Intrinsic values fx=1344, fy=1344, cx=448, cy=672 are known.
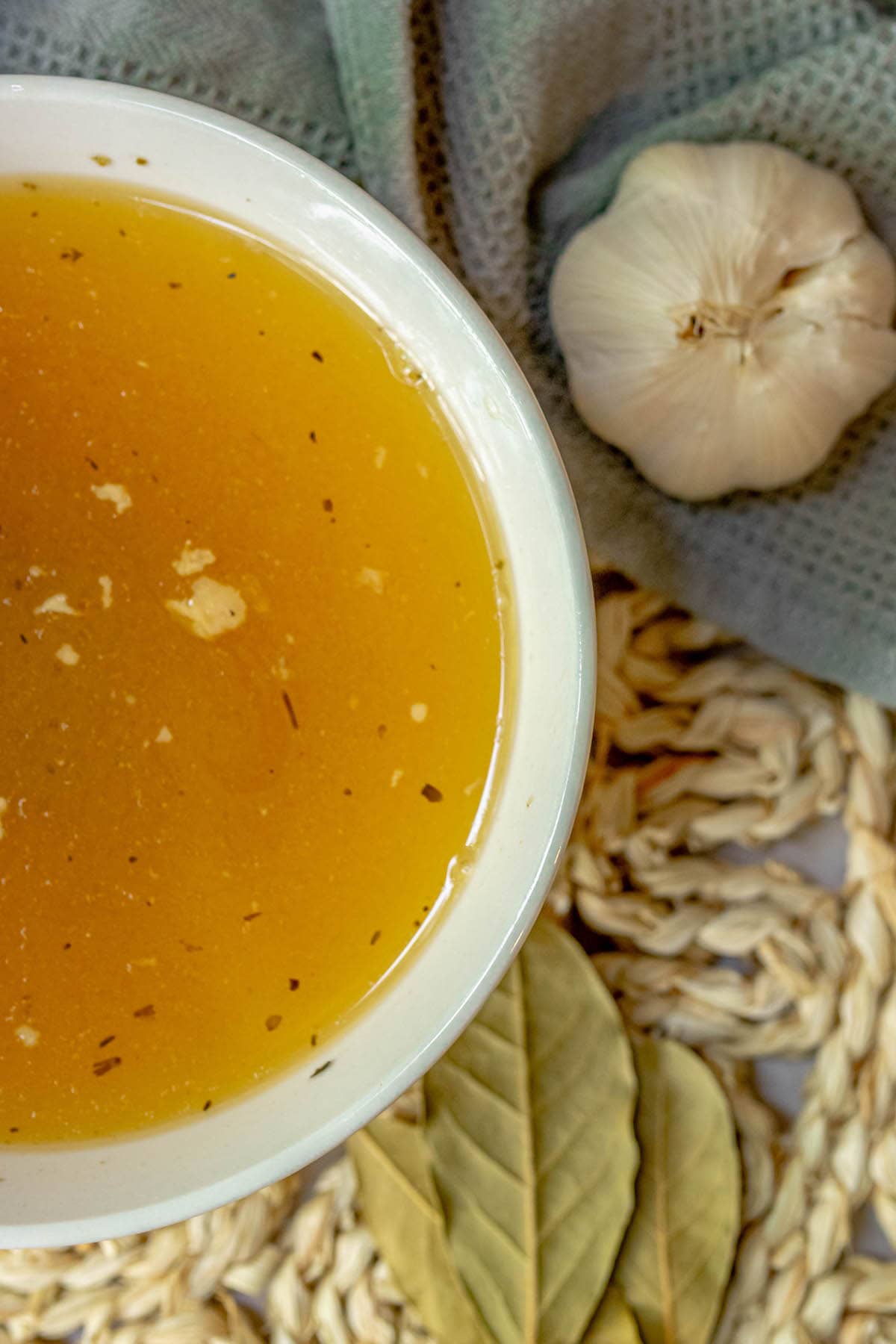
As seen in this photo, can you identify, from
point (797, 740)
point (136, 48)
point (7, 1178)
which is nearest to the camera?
point (7, 1178)

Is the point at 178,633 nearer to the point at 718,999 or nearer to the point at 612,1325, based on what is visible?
the point at 718,999

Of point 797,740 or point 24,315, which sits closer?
point 24,315

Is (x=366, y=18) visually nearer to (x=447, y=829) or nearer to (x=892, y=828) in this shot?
(x=447, y=829)

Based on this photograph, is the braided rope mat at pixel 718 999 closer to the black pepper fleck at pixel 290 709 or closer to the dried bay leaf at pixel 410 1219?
the dried bay leaf at pixel 410 1219

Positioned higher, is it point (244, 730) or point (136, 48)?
point (136, 48)

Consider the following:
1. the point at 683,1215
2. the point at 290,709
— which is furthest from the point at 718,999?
the point at 290,709

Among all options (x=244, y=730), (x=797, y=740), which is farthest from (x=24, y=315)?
(x=797, y=740)
